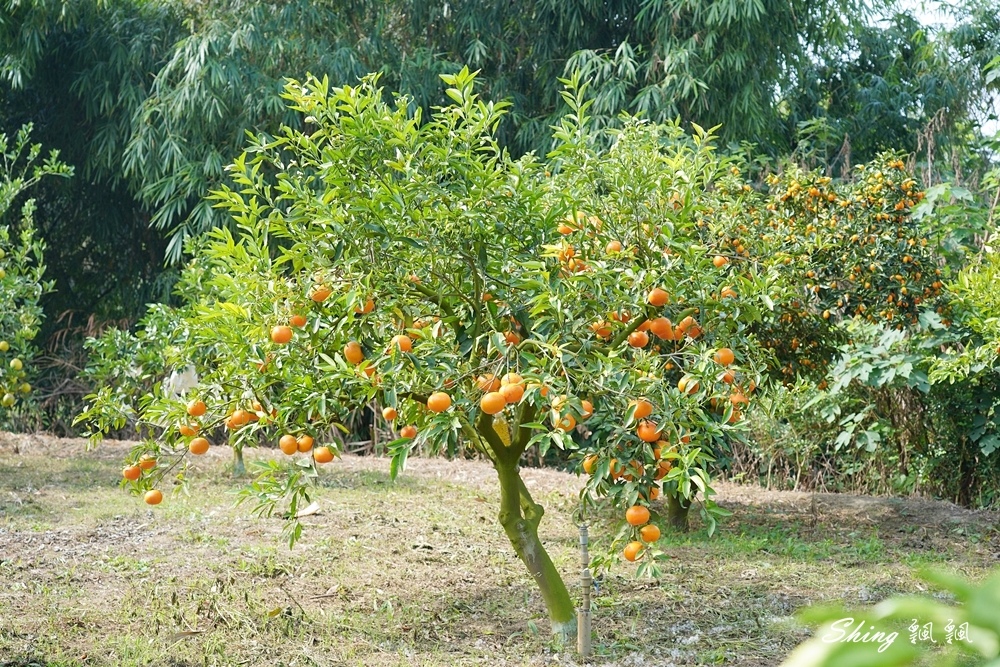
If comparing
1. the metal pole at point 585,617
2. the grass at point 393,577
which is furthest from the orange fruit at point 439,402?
the grass at point 393,577

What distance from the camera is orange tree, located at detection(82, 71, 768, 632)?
2320mm

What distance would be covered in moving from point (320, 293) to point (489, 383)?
51 cm

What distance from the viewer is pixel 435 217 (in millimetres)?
2420

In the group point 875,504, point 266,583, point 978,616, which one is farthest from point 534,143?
point 978,616

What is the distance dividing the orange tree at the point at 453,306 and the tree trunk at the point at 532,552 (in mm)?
250

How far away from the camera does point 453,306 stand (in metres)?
2.75

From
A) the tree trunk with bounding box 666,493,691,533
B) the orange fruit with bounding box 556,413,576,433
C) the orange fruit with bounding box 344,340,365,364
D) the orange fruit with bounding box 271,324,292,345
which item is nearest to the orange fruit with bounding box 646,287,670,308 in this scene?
the orange fruit with bounding box 556,413,576,433

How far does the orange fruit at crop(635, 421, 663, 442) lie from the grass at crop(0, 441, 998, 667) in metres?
0.85

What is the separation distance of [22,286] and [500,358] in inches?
169

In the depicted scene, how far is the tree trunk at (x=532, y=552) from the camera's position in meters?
2.92

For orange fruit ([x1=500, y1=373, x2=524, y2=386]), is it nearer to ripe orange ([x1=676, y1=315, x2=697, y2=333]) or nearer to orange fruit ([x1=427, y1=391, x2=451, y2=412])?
orange fruit ([x1=427, y1=391, x2=451, y2=412])

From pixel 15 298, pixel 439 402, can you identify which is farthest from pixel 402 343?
pixel 15 298

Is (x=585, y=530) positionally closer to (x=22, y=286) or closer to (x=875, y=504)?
(x=875, y=504)

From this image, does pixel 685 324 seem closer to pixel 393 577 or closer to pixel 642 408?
pixel 642 408
